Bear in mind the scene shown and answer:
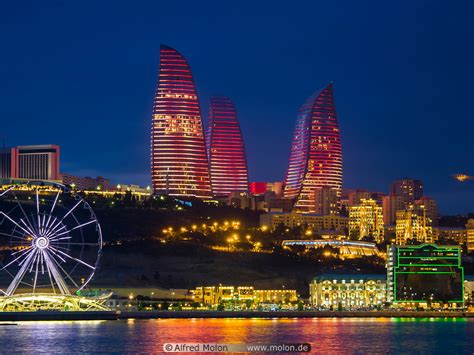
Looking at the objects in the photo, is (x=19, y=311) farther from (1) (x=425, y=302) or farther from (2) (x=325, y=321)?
(1) (x=425, y=302)

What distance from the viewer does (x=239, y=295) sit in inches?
6565

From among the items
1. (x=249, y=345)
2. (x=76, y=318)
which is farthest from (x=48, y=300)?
(x=249, y=345)

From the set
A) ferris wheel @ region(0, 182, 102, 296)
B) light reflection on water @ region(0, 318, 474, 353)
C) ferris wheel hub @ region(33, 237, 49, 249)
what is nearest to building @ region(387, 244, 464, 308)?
light reflection on water @ region(0, 318, 474, 353)

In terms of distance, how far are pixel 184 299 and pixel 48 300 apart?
122 ft

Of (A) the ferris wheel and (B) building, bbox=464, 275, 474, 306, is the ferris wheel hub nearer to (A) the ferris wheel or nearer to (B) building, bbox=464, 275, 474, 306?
(A) the ferris wheel

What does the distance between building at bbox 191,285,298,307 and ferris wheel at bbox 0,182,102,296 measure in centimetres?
1421

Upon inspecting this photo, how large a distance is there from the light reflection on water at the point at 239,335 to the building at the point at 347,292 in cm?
2809

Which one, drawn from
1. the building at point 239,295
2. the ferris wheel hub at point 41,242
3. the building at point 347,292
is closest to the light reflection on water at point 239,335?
the ferris wheel hub at point 41,242

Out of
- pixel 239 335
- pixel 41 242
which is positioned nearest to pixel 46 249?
pixel 41 242

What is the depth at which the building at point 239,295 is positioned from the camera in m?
164

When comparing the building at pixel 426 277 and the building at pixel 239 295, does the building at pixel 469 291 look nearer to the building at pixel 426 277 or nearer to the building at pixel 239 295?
the building at pixel 426 277

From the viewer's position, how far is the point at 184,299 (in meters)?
164

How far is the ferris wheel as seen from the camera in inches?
4761

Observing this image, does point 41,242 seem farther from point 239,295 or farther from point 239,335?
point 239,295
